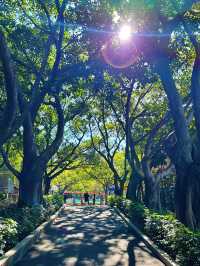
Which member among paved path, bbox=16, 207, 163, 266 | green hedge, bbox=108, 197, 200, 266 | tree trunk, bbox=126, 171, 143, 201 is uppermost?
tree trunk, bbox=126, 171, 143, 201

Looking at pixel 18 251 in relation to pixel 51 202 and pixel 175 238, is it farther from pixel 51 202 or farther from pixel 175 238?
pixel 51 202

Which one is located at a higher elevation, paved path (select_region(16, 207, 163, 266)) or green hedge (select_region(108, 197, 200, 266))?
green hedge (select_region(108, 197, 200, 266))

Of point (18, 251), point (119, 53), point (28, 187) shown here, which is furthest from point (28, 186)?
point (18, 251)

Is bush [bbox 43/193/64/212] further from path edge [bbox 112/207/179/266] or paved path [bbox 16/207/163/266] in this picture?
path edge [bbox 112/207/179/266]

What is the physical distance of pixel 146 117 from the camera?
89.0 ft

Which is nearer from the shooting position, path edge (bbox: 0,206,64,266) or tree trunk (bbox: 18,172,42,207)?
path edge (bbox: 0,206,64,266)

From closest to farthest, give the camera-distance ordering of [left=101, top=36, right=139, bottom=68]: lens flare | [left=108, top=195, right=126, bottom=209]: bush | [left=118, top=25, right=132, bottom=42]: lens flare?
1. [left=118, top=25, right=132, bottom=42]: lens flare
2. [left=101, top=36, right=139, bottom=68]: lens flare
3. [left=108, top=195, right=126, bottom=209]: bush

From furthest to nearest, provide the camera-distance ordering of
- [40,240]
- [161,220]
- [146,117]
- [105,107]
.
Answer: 1. [105,107]
2. [146,117]
3. [40,240]
4. [161,220]

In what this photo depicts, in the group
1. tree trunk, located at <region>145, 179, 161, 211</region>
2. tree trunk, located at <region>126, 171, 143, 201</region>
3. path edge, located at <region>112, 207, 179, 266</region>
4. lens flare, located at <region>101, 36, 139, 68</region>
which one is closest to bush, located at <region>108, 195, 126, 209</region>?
tree trunk, located at <region>126, 171, 143, 201</region>

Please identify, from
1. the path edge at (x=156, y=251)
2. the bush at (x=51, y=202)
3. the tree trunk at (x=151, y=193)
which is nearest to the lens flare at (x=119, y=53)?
the path edge at (x=156, y=251)

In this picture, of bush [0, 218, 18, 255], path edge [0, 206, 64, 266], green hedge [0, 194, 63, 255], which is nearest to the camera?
path edge [0, 206, 64, 266]

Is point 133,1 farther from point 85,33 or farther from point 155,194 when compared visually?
point 155,194

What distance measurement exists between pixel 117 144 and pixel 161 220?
25209 millimetres

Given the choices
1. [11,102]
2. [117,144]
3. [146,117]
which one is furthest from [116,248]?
[117,144]
